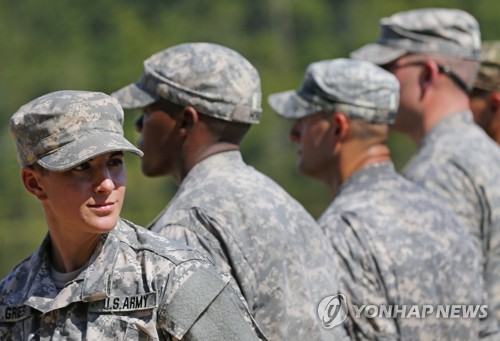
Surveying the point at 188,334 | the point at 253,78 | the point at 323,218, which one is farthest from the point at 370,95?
the point at 188,334

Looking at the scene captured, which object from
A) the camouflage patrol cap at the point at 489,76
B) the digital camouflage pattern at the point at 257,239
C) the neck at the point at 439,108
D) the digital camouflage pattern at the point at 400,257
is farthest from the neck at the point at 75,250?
the camouflage patrol cap at the point at 489,76

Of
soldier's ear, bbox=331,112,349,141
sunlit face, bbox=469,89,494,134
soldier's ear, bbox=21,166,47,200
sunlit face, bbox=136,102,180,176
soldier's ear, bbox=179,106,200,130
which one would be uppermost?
soldier's ear, bbox=21,166,47,200

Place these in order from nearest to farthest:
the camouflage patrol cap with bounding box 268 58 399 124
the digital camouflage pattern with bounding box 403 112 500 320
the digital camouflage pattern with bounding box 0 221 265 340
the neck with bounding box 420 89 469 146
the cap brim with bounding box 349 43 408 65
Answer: the digital camouflage pattern with bounding box 0 221 265 340 → the camouflage patrol cap with bounding box 268 58 399 124 → the digital camouflage pattern with bounding box 403 112 500 320 → the neck with bounding box 420 89 469 146 → the cap brim with bounding box 349 43 408 65

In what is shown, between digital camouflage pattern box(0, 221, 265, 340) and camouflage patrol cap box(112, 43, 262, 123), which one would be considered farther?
camouflage patrol cap box(112, 43, 262, 123)

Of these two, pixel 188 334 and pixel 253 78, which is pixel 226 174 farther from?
pixel 188 334

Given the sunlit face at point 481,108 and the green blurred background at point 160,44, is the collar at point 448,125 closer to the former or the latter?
the sunlit face at point 481,108

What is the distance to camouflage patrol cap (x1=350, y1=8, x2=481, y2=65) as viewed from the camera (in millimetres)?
7758

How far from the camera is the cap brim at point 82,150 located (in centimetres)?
427

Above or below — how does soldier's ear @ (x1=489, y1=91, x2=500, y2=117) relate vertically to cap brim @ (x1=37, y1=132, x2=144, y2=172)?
below

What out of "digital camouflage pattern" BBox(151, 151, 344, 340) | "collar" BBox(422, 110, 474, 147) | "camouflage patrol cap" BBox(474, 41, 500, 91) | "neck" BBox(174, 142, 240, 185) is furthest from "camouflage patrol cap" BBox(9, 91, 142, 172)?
"camouflage patrol cap" BBox(474, 41, 500, 91)

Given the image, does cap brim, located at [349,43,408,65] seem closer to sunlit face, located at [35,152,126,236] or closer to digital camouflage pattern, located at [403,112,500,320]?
digital camouflage pattern, located at [403,112,500,320]

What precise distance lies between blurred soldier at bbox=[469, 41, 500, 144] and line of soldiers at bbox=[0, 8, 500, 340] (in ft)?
0.04

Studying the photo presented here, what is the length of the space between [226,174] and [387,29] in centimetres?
279

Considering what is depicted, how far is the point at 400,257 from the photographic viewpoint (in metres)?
6.09
